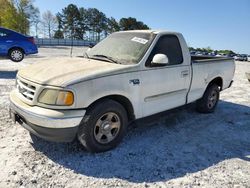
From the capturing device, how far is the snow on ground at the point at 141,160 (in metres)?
3.04

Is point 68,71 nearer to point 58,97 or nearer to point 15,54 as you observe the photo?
point 58,97

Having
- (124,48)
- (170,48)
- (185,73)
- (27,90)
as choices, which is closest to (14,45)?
(124,48)

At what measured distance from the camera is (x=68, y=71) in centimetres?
343

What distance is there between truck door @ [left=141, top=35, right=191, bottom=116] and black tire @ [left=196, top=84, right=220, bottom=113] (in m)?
1.00

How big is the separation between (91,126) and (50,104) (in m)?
0.62

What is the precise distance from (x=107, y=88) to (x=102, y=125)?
1.87 feet

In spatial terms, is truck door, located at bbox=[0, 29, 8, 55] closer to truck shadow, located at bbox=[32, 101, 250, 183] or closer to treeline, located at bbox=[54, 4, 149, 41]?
truck shadow, located at bbox=[32, 101, 250, 183]

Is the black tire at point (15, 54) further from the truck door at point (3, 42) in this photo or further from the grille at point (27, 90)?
the grille at point (27, 90)

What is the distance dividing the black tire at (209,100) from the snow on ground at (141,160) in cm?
78

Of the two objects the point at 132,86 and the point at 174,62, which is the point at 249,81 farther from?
the point at 132,86

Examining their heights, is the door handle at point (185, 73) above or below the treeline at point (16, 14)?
below

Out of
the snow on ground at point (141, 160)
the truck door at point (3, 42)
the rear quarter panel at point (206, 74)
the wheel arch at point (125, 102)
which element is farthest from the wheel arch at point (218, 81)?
the truck door at point (3, 42)

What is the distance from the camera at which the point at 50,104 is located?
123 inches

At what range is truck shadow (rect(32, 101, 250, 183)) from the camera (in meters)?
3.26
